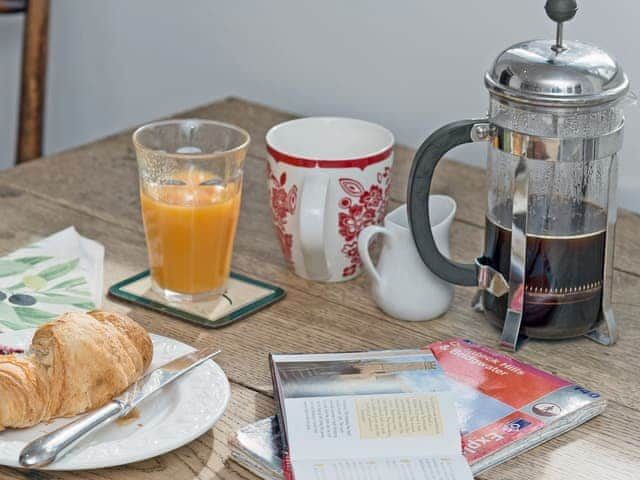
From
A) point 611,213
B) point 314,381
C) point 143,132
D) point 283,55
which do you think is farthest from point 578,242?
point 283,55

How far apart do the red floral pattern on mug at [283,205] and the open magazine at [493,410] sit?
0.21 m

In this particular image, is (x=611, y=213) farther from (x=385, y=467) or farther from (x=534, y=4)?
(x=534, y=4)

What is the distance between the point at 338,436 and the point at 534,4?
690 mm

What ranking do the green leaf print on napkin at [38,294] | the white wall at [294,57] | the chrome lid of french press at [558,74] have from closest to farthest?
the chrome lid of french press at [558,74] → the green leaf print on napkin at [38,294] → the white wall at [294,57]

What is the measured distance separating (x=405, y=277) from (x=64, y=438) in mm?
349

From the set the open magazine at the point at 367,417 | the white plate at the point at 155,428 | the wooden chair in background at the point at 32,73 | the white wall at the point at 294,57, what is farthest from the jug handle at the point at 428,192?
the wooden chair in background at the point at 32,73

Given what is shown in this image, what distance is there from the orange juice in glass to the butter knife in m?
0.14

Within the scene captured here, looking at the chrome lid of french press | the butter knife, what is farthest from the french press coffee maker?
the butter knife

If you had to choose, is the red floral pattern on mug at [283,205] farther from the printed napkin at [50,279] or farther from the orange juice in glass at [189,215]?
the printed napkin at [50,279]

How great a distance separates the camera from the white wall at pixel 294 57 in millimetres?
1265

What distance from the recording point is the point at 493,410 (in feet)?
2.55

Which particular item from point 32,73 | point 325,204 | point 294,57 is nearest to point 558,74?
point 325,204

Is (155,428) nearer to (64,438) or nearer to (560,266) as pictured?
(64,438)

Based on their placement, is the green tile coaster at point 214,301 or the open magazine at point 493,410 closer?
the open magazine at point 493,410
